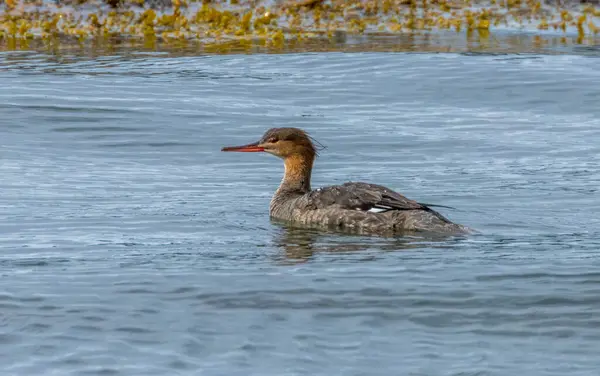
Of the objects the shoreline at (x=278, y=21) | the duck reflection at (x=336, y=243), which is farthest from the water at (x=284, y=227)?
the shoreline at (x=278, y=21)

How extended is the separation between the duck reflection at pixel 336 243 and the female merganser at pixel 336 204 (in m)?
0.15

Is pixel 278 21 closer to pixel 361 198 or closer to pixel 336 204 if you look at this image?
pixel 336 204

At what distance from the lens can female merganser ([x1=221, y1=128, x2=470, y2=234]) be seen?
11.3 meters

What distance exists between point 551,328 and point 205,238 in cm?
345

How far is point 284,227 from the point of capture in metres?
11.9

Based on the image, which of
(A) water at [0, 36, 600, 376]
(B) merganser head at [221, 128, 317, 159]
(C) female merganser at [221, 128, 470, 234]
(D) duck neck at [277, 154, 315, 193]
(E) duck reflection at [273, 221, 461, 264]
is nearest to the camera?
(A) water at [0, 36, 600, 376]

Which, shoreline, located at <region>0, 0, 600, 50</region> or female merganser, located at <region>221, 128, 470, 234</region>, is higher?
shoreline, located at <region>0, 0, 600, 50</region>

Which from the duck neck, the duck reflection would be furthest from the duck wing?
the duck neck

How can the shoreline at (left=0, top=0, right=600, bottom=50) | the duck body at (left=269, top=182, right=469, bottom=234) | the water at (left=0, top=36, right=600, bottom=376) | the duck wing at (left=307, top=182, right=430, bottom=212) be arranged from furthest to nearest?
1. the shoreline at (left=0, top=0, right=600, bottom=50)
2. the duck wing at (left=307, top=182, right=430, bottom=212)
3. the duck body at (left=269, top=182, right=469, bottom=234)
4. the water at (left=0, top=36, right=600, bottom=376)

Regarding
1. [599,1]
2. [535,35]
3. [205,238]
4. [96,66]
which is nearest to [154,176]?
[205,238]

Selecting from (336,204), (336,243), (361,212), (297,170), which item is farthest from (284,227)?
(297,170)

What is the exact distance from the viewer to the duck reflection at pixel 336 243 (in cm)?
1059

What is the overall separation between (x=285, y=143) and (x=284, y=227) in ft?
4.28

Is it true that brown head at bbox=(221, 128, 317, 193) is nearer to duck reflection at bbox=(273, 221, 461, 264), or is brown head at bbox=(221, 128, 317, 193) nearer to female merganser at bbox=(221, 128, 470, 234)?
female merganser at bbox=(221, 128, 470, 234)
